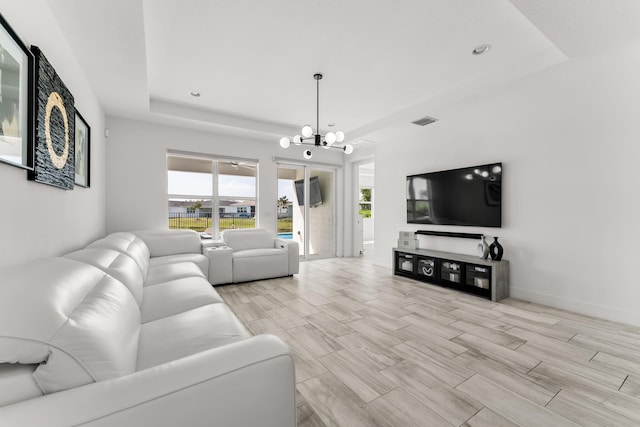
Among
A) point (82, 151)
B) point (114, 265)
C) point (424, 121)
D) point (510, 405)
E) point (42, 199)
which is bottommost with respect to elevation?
point (510, 405)

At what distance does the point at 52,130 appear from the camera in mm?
1822

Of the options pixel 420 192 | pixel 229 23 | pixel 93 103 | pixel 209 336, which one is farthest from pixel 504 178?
pixel 93 103

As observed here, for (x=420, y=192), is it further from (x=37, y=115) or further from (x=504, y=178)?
(x=37, y=115)

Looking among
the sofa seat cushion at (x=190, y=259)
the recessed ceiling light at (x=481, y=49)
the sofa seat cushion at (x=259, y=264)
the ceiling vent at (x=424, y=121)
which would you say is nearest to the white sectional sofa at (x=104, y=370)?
the sofa seat cushion at (x=190, y=259)

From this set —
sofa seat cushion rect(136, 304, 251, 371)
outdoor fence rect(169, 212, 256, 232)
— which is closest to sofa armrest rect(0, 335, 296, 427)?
sofa seat cushion rect(136, 304, 251, 371)

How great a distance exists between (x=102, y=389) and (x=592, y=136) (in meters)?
4.32

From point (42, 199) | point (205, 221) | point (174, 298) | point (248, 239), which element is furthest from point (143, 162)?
point (174, 298)

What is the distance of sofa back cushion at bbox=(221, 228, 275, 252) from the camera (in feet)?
15.5

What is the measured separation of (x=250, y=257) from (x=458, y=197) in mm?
3364

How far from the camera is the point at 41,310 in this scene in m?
0.80

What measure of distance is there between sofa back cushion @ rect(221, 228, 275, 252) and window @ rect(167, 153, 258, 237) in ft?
1.40

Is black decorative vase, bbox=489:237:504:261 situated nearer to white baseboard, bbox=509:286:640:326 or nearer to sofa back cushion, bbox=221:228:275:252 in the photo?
white baseboard, bbox=509:286:640:326

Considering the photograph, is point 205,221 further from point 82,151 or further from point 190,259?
point 82,151

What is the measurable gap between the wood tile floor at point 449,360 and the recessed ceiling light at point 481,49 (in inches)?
107
